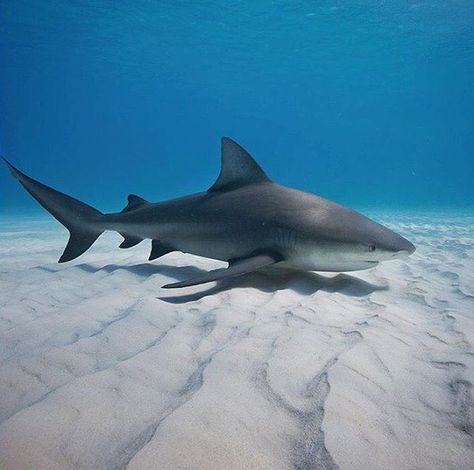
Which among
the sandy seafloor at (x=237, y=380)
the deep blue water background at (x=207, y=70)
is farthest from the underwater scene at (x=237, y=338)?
the deep blue water background at (x=207, y=70)

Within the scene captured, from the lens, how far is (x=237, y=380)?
5.15 feet

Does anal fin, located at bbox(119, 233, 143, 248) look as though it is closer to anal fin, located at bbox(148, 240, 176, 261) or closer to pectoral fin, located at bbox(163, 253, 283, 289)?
anal fin, located at bbox(148, 240, 176, 261)

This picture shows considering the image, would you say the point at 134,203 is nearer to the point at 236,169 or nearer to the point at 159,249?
the point at 159,249

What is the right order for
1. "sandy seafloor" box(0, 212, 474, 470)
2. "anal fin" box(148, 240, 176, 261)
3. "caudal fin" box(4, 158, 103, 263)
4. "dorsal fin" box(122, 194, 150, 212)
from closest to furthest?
→ 1. "sandy seafloor" box(0, 212, 474, 470)
2. "anal fin" box(148, 240, 176, 261)
3. "caudal fin" box(4, 158, 103, 263)
4. "dorsal fin" box(122, 194, 150, 212)

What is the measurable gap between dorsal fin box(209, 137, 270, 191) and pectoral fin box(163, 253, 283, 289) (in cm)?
110

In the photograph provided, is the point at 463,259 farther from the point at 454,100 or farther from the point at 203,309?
the point at 454,100

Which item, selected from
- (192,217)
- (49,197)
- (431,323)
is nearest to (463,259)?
(431,323)

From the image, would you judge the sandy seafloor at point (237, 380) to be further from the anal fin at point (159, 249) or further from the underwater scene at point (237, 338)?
the anal fin at point (159, 249)

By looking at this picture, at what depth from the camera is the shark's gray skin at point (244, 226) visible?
3270 millimetres

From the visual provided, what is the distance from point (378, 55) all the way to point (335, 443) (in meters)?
46.9

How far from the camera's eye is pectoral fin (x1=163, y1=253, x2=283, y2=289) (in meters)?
2.81

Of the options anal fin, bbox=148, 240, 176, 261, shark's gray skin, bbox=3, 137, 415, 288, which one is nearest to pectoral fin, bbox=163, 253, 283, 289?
shark's gray skin, bbox=3, 137, 415, 288

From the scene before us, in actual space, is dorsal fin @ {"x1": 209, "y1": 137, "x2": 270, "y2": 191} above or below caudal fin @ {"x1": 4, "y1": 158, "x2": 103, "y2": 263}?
above

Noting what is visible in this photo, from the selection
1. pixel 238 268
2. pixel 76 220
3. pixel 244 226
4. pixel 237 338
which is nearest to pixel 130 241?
pixel 76 220
